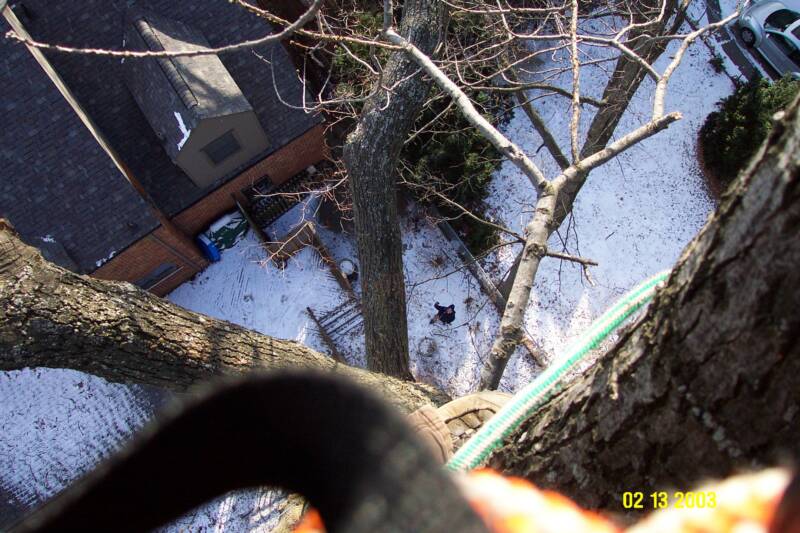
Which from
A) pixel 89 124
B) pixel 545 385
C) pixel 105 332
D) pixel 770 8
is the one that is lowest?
pixel 770 8

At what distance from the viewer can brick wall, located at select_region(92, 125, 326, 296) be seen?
24.2ft

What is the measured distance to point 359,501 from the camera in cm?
87

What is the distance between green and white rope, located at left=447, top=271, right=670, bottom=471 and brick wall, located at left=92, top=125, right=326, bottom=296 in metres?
6.69

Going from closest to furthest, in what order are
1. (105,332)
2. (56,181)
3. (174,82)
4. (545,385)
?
1. (545,385)
2. (105,332)
3. (174,82)
4. (56,181)

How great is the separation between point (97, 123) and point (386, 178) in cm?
560

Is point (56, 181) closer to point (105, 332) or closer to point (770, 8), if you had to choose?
point (105, 332)

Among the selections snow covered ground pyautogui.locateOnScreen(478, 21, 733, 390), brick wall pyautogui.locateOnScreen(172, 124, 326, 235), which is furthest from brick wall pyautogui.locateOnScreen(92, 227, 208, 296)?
snow covered ground pyautogui.locateOnScreen(478, 21, 733, 390)

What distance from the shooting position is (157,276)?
806 cm

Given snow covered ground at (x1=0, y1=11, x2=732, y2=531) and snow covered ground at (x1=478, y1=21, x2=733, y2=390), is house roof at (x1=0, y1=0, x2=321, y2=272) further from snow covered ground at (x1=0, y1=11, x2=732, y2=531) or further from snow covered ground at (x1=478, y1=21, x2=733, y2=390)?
snow covered ground at (x1=478, y1=21, x2=733, y2=390)

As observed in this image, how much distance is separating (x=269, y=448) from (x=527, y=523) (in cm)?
78

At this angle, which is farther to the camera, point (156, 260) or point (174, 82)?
point (156, 260)

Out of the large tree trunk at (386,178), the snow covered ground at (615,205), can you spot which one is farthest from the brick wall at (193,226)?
the large tree trunk at (386,178)

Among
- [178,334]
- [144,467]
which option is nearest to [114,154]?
[178,334]

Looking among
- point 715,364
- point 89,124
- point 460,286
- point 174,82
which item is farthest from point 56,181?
point 715,364
